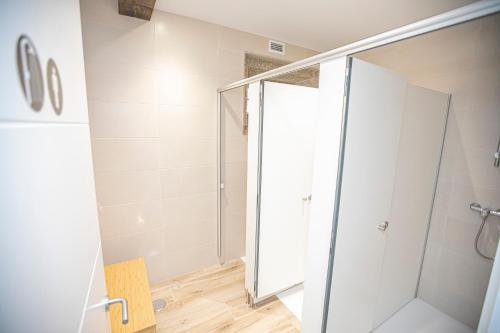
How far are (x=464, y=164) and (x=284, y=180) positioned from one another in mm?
1520

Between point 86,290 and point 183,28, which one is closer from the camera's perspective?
point 86,290

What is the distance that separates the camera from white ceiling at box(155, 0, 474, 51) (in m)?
1.69

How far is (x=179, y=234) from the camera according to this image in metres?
2.21

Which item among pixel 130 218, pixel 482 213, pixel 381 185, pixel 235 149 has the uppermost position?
pixel 235 149

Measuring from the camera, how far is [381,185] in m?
1.29

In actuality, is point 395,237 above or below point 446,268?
above

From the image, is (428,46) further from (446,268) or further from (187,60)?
(187,60)

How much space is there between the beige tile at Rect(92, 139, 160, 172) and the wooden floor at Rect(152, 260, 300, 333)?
1.24m

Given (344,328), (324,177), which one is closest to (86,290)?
(324,177)

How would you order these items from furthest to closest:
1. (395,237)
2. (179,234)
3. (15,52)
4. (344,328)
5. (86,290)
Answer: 1. (179,234)
2. (395,237)
3. (344,328)
4. (86,290)
5. (15,52)

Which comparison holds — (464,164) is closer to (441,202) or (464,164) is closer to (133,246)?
(441,202)

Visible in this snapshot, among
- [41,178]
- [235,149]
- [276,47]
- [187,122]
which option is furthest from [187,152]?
[41,178]

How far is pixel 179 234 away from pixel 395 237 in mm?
1942

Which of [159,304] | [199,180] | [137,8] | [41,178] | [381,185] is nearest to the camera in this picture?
[41,178]
